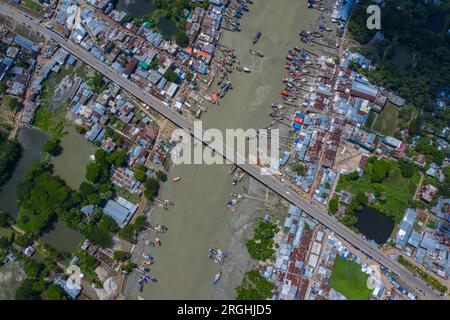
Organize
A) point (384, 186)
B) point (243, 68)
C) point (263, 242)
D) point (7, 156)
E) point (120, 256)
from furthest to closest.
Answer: point (243, 68) → point (384, 186) → point (7, 156) → point (263, 242) → point (120, 256)

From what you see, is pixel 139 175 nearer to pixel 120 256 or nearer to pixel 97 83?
pixel 120 256

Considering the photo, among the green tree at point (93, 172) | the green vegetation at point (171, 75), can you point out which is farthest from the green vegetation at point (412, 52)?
the green tree at point (93, 172)

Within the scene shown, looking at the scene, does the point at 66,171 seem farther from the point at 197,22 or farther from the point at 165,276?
the point at 197,22

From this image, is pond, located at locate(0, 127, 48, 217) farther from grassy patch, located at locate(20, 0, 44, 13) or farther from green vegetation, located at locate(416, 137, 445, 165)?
green vegetation, located at locate(416, 137, 445, 165)

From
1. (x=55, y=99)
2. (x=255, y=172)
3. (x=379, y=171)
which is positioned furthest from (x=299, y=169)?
(x=55, y=99)

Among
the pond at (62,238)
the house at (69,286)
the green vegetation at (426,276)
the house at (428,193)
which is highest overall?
the house at (428,193)

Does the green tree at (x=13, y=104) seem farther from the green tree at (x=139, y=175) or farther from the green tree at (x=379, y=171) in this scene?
the green tree at (x=379, y=171)
